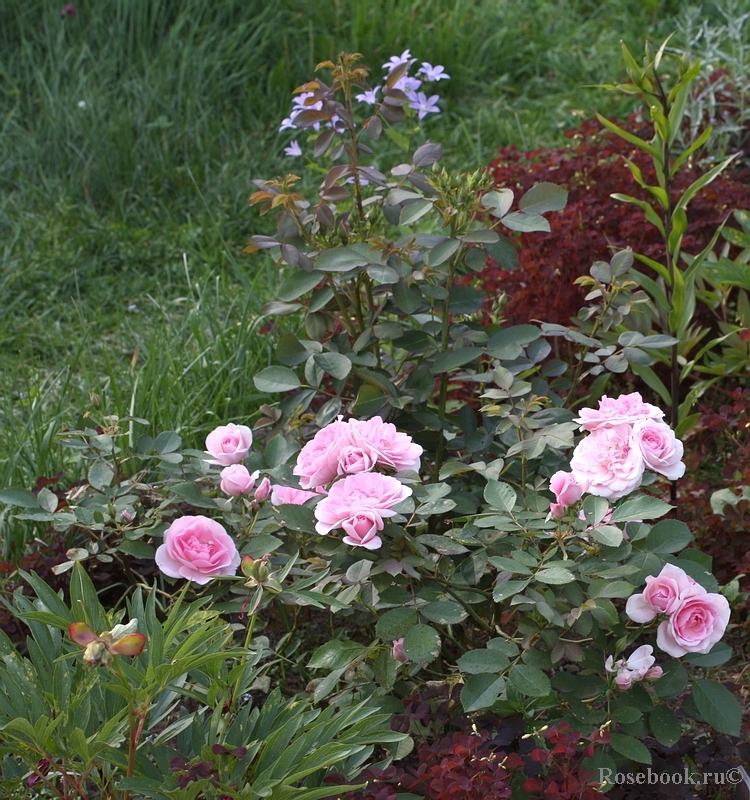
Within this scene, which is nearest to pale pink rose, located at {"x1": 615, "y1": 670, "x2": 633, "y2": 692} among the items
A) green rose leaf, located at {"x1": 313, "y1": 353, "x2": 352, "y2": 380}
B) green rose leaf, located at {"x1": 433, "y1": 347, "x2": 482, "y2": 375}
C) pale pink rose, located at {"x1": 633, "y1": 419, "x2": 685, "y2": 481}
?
pale pink rose, located at {"x1": 633, "y1": 419, "x2": 685, "y2": 481}

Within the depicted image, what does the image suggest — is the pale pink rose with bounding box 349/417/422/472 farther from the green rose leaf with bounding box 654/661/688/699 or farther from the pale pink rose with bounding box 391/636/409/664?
the green rose leaf with bounding box 654/661/688/699

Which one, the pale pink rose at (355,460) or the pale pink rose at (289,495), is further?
the pale pink rose at (289,495)

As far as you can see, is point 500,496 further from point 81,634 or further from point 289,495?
point 81,634

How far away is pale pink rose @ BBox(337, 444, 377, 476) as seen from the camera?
155 cm

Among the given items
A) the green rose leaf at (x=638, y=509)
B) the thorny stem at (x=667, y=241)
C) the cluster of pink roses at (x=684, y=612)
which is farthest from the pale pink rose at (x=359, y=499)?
the thorny stem at (x=667, y=241)

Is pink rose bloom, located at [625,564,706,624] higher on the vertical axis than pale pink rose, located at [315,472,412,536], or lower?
lower

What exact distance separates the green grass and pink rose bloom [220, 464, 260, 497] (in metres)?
1.08

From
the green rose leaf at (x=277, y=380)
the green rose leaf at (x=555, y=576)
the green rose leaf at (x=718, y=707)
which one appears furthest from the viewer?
the green rose leaf at (x=277, y=380)

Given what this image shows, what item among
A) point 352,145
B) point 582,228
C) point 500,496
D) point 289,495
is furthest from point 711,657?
point 582,228

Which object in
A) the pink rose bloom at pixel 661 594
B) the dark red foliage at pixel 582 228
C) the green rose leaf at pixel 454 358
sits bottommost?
the dark red foliage at pixel 582 228

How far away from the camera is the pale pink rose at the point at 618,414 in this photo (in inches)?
63.6

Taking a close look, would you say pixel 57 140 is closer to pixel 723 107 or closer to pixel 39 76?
pixel 39 76

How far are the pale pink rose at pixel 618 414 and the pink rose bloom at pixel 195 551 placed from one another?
26.7 inches

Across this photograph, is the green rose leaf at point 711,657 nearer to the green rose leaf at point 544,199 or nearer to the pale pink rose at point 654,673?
the pale pink rose at point 654,673
